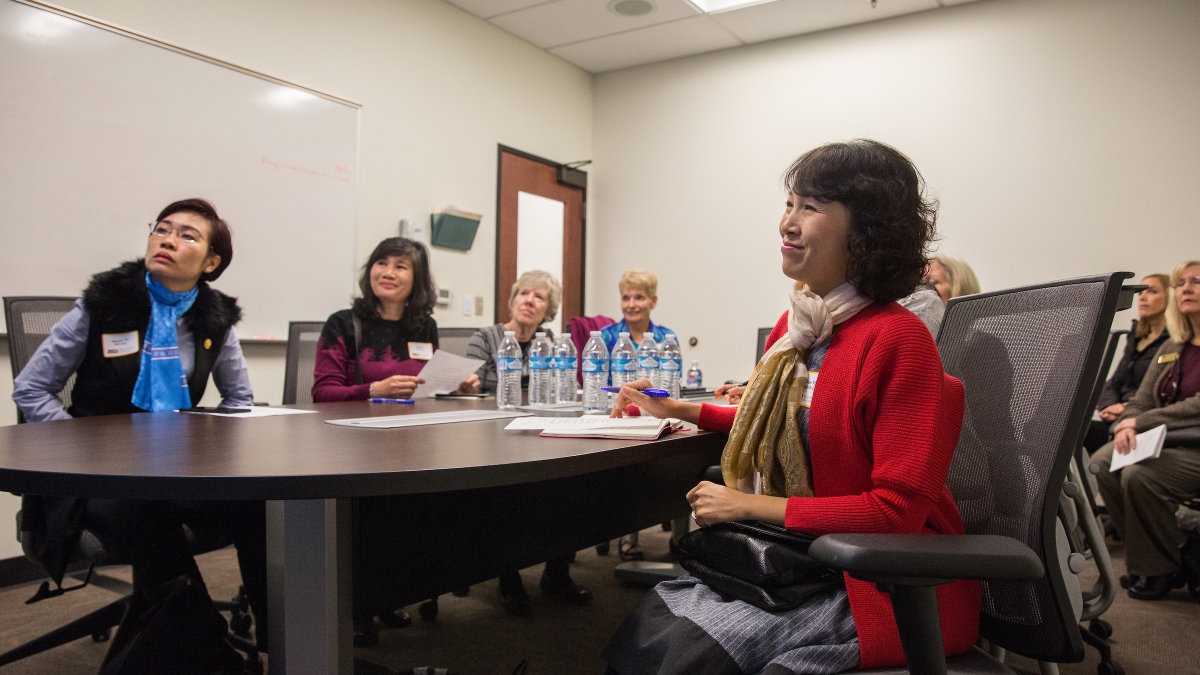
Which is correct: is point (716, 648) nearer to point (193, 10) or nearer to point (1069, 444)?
point (1069, 444)

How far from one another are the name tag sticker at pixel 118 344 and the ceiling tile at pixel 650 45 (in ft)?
12.7

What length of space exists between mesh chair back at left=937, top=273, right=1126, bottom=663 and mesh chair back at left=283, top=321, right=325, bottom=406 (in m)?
2.24

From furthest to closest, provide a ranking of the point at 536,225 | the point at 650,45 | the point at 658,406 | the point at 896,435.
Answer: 1. the point at 536,225
2. the point at 650,45
3. the point at 658,406
4. the point at 896,435

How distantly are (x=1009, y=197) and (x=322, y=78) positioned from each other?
3.86 metres

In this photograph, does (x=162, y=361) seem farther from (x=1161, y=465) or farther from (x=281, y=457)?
(x=1161, y=465)

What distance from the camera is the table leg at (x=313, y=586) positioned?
3.48 feet

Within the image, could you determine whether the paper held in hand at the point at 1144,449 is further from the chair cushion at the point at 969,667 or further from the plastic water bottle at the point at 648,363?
the chair cushion at the point at 969,667

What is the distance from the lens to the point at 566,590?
9.20ft

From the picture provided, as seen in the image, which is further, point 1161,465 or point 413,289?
point 1161,465

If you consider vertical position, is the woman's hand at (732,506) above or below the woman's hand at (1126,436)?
above

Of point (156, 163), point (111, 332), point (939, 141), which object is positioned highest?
point (939, 141)

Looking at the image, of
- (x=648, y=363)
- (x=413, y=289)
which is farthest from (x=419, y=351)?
(x=648, y=363)

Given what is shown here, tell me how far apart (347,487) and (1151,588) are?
327cm

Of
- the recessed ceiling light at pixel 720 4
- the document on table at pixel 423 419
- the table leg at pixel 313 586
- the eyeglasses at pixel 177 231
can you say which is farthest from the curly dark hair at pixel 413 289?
the recessed ceiling light at pixel 720 4
